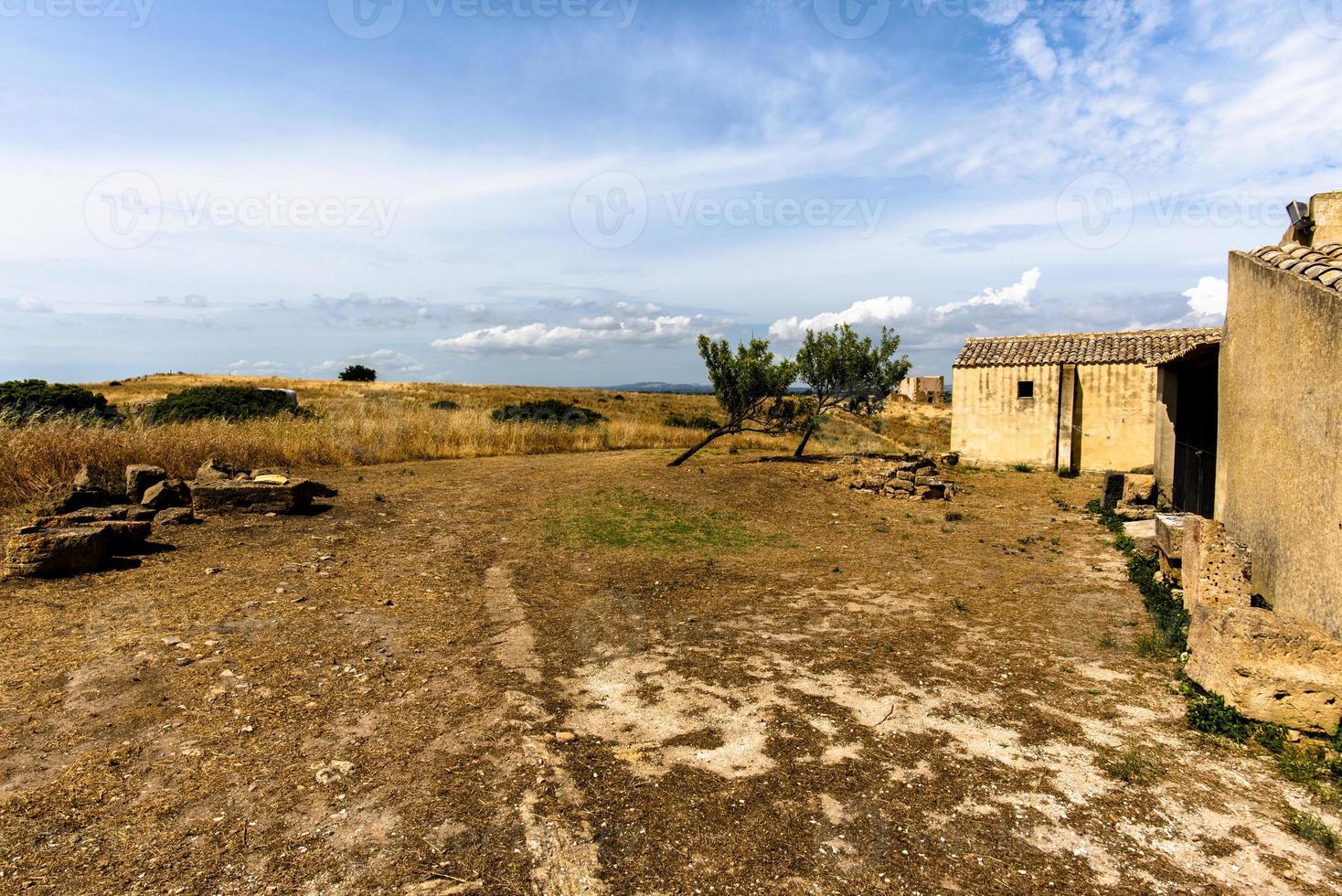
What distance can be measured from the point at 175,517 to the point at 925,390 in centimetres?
4549

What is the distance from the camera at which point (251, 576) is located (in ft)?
23.5

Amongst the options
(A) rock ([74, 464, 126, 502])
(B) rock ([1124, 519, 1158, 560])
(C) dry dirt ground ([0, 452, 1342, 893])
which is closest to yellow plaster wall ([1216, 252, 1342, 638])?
(C) dry dirt ground ([0, 452, 1342, 893])

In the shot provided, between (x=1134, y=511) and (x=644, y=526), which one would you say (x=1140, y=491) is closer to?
(x=1134, y=511)

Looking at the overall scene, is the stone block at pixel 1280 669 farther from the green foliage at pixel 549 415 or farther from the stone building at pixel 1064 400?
the green foliage at pixel 549 415

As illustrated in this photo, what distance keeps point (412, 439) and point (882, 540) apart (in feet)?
38.4

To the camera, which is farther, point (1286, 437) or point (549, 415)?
point (549, 415)

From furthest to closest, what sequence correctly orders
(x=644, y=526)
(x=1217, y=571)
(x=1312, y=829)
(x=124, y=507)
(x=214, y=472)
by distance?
(x=644, y=526) → (x=214, y=472) → (x=124, y=507) → (x=1217, y=571) → (x=1312, y=829)

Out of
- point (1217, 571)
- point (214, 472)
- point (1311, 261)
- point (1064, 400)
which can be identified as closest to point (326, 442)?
point (214, 472)

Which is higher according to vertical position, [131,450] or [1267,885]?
[131,450]

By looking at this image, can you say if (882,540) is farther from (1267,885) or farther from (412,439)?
(412,439)

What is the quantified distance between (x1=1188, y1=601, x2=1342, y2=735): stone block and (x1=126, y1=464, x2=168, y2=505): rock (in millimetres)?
11676

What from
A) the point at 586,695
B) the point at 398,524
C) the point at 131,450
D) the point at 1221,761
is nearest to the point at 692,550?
the point at 398,524

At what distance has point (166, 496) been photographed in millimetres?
9070

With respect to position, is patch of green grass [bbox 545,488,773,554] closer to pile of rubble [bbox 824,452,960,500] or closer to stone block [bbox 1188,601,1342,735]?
pile of rubble [bbox 824,452,960,500]
